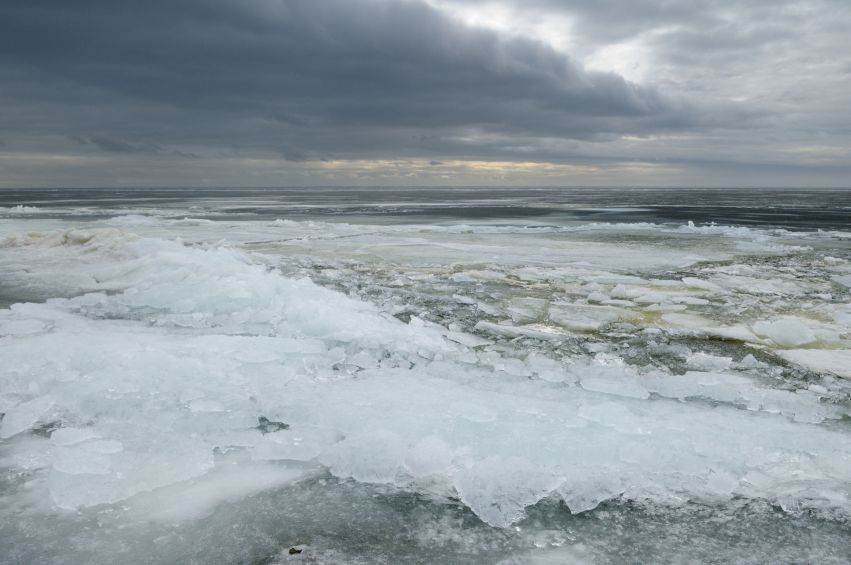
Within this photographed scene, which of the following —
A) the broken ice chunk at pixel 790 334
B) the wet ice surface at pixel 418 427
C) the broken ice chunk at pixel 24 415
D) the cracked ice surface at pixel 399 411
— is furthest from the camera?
the broken ice chunk at pixel 790 334

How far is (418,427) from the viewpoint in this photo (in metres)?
3.08

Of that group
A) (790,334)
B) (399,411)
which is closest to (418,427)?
(399,411)

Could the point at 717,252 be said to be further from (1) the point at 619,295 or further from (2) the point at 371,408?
(2) the point at 371,408

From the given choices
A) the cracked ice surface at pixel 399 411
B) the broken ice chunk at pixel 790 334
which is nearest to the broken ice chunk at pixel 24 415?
the cracked ice surface at pixel 399 411

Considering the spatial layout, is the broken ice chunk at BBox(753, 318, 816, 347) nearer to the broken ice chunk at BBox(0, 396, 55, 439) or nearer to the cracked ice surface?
the cracked ice surface

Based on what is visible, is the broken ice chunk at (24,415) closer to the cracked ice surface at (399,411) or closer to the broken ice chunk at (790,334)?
the cracked ice surface at (399,411)

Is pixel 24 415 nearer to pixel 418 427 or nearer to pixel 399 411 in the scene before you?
pixel 399 411

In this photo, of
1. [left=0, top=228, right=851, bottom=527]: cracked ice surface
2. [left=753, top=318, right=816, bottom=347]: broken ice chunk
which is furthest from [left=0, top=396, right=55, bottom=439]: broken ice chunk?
[left=753, top=318, right=816, bottom=347]: broken ice chunk

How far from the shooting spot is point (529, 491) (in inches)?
97.4

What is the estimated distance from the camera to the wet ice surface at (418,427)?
221cm

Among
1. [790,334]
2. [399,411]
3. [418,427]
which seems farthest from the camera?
[790,334]

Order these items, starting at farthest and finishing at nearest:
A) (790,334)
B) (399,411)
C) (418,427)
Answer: (790,334), (399,411), (418,427)

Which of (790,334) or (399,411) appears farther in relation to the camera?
(790,334)

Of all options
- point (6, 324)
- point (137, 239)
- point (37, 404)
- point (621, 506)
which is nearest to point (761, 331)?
point (621, 506)
